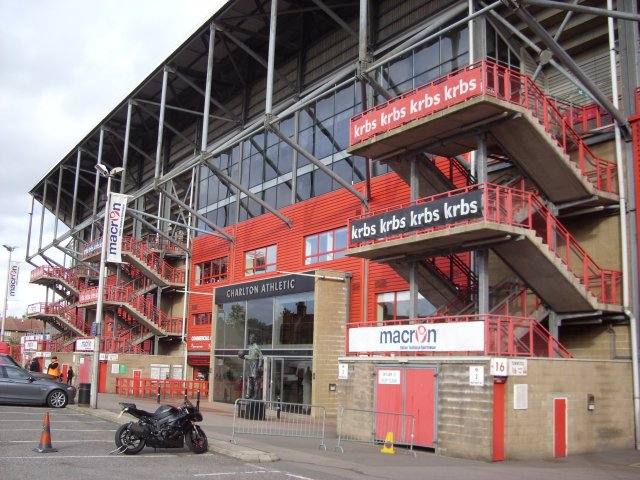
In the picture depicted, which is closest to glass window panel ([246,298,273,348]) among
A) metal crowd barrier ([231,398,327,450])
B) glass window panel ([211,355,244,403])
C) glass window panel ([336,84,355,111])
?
glass window panel ([211,355,244,403])

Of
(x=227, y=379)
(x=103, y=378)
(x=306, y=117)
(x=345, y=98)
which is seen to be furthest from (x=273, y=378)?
(x=103, y=378)

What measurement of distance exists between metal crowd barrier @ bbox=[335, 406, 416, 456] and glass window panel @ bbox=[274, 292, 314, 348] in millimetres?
7653

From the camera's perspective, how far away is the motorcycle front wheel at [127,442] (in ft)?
43.0

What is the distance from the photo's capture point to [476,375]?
49.8ft

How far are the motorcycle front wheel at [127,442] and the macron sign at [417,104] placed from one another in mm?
10389

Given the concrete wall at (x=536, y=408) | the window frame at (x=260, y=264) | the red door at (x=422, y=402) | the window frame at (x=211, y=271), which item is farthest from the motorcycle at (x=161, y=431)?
the window frame at (x=211, y=271)

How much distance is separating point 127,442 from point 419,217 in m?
9.09

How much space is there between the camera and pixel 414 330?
17.5 m

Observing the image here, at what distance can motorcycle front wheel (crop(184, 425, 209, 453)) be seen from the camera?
45.1 ft

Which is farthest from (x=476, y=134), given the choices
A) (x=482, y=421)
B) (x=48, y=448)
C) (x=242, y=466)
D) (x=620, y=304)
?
(x=48, y=448)

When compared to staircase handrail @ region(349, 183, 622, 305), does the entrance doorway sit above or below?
below

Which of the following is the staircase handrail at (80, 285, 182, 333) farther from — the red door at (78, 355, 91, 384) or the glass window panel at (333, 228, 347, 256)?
the glass window panel at (333, 228, 347, 256)

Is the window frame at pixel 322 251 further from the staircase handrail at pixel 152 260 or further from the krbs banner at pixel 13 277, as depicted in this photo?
the krbs banner at pixel 13 277

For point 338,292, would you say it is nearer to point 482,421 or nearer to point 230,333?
point 230,333
